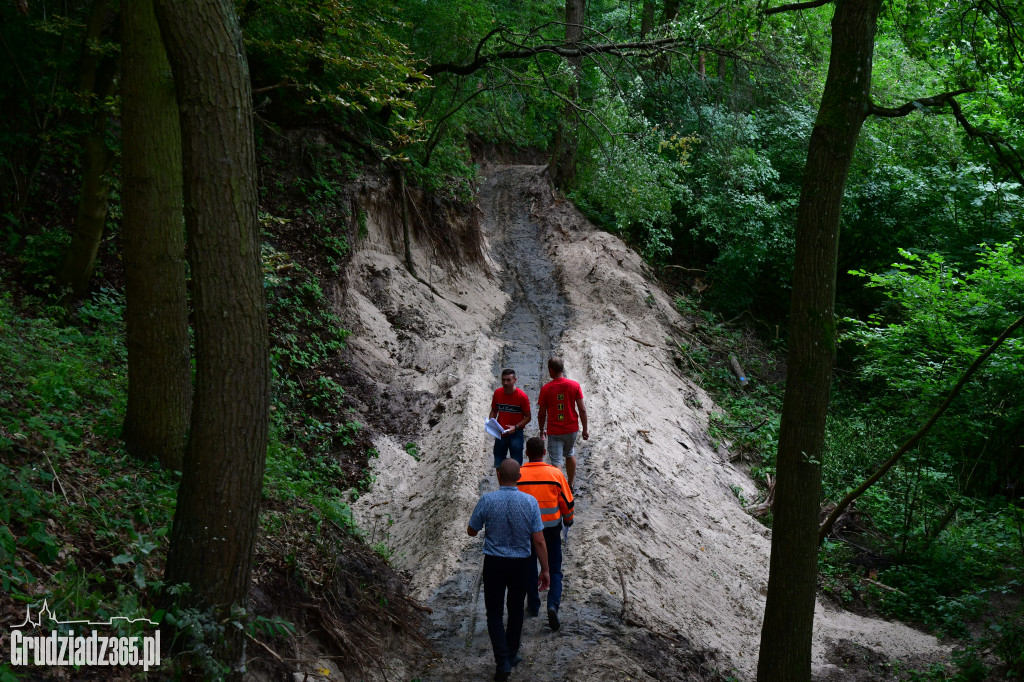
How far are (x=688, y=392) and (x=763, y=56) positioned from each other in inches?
287

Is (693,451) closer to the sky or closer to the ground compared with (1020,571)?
closer to the sky

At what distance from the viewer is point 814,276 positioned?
4.89 m

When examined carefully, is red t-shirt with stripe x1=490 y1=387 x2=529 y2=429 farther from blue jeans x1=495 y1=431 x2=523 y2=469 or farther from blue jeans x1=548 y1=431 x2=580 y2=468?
blue jeans x1=548 y1=431 x2=580 y2=468

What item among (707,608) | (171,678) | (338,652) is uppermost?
(171,678)

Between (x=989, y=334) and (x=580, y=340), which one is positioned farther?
(x=580, y=340)

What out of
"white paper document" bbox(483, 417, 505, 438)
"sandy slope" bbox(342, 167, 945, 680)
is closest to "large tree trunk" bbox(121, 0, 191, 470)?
"sandy slope" bbox(342, 167, 945, 680)

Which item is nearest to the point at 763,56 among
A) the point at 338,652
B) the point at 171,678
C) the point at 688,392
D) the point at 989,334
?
the point at 989,334

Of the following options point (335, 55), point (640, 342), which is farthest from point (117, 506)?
Answer: point (640, 342)

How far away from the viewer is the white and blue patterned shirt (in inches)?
228

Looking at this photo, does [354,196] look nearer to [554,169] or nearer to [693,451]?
[693,451]

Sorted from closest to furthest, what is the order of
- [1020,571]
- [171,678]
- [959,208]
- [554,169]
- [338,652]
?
[171,678] → [338,652] → [1020,571] → [959,208] → [554,169]

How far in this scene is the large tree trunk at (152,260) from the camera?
623 centimetres

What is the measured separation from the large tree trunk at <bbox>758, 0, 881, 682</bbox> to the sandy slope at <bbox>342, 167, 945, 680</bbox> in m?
1.81

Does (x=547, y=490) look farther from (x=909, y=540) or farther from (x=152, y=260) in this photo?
(x=909, y=540)
